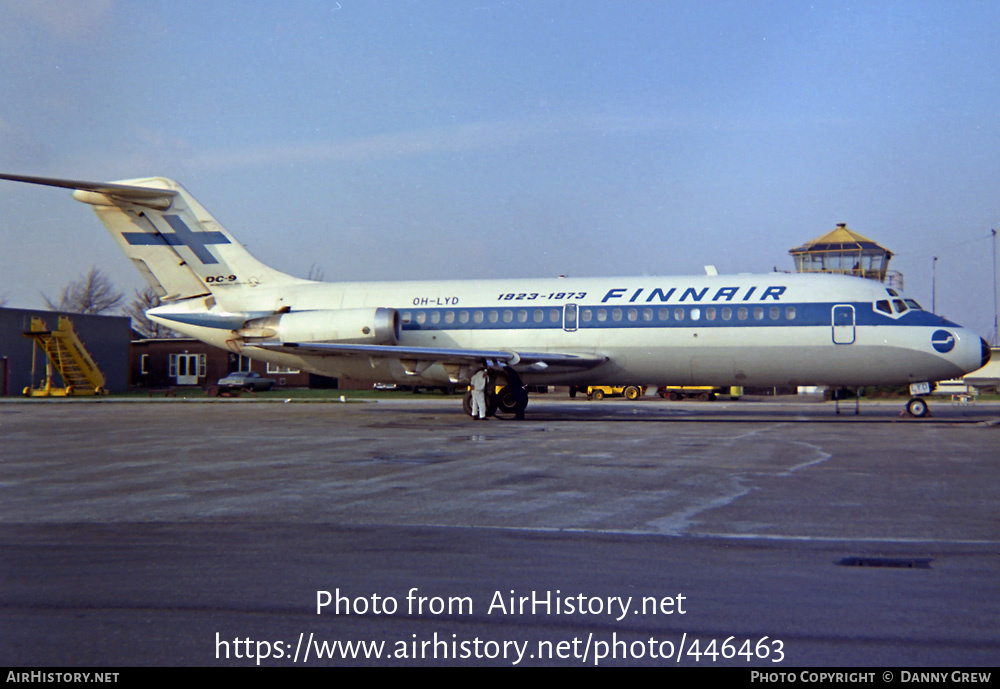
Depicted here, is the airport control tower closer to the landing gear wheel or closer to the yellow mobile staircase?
the landing gear wheel

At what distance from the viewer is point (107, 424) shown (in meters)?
22.2

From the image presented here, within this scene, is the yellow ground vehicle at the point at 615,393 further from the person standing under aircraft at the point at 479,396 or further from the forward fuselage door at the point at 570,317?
the person standing under aircraft at the point at 479,396

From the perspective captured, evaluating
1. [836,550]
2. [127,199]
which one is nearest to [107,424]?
[127,199]

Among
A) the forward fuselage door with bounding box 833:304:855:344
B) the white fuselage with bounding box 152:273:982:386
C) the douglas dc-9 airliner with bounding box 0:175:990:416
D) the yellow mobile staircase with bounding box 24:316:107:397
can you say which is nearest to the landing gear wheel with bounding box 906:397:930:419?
the douglas dc-9 airliner with bounding box 0:175:990:416

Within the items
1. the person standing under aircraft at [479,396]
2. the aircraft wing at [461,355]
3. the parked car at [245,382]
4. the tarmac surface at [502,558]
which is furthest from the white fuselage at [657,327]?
the parked car at [245,382]

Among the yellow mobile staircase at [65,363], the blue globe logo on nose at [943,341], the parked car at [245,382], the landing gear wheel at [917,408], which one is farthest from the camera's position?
the parked car at [245,382]

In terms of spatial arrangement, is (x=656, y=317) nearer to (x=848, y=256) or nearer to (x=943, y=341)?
(x=943, y=341)

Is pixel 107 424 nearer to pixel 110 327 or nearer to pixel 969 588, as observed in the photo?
pixel 969 588

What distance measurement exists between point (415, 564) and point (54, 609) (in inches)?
93.2

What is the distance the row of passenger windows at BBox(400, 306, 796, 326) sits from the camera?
72.6 feet

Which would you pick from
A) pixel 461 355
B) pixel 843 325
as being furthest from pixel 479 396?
pixel 843 325

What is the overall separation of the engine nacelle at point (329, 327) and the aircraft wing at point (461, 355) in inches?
24.8

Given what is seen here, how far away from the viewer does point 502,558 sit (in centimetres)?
655

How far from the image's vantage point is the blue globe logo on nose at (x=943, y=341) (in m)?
21.1
